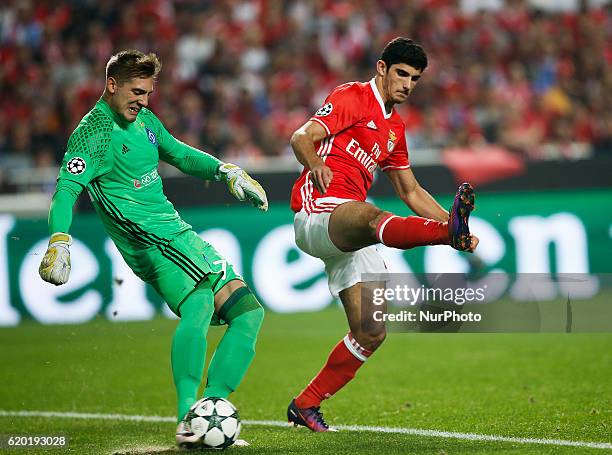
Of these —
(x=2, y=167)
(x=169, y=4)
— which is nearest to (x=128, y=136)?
(x=2, y=167)

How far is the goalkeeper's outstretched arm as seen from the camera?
16.8 feet

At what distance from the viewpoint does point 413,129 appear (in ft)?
46.4

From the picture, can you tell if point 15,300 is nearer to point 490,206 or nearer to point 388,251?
point 388,251

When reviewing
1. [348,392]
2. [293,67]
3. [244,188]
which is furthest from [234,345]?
[293,67]

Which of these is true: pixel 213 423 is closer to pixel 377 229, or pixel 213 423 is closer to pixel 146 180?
pixel 377 229

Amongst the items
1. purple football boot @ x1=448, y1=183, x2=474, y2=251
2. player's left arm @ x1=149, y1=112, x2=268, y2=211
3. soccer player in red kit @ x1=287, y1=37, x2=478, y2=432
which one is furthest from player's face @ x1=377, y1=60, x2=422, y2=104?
purple football boot @ x1=448, y1=183, x2=474, y2=251

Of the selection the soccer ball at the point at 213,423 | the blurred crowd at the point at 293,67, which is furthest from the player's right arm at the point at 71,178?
the blurred crowd at the point at 293,67

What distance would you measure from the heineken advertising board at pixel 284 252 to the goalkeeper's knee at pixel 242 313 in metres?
4.86

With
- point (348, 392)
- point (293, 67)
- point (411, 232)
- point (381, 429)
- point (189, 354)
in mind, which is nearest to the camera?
point (411, 232)

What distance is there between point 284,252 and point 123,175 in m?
5.52

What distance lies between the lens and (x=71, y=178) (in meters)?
5.47

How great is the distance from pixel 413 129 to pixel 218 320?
8625mm

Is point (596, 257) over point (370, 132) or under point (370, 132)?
under

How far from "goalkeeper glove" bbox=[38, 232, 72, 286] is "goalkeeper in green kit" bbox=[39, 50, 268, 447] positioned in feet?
0.82
